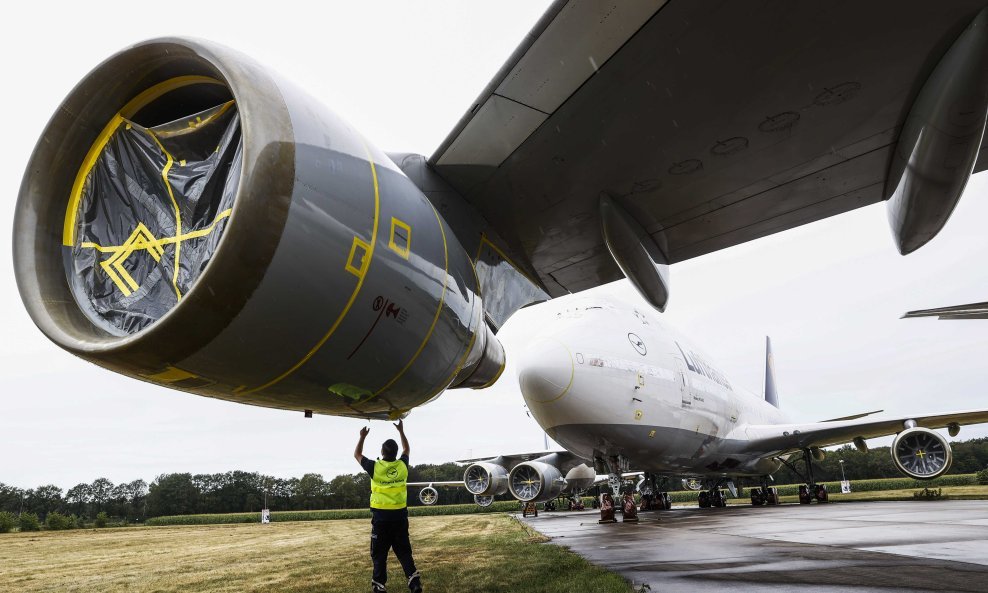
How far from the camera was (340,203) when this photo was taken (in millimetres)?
2195

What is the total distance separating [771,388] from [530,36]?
32887 mm

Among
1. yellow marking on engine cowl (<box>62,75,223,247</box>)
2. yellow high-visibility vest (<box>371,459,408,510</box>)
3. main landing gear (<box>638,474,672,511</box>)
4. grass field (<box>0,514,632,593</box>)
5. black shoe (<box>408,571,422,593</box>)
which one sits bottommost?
main landing gear (<box>638,474,672,511</box>)

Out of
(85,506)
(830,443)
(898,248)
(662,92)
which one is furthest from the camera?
(85,506)

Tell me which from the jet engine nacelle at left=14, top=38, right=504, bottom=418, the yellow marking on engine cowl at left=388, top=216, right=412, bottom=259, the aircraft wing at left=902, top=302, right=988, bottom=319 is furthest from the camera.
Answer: the aircraft wing at left=902, top=302, right=988, bottom=319

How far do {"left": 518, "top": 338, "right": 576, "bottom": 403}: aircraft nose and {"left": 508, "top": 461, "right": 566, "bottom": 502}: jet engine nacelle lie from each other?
812cm

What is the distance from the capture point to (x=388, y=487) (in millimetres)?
4852

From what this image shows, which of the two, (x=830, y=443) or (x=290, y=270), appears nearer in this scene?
(x=290, y=270)

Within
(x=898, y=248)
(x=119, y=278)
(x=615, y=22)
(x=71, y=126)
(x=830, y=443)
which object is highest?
(x=615, y=22)

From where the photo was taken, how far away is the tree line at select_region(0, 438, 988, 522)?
5547 cm

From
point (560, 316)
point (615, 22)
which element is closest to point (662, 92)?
point (615, 22)

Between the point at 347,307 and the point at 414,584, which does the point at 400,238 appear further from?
the point at 414,584

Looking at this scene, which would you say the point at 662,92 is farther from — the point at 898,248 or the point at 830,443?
the point at 830,443

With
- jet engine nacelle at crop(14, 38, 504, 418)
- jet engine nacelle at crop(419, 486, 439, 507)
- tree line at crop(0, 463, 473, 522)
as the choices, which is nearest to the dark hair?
jet engine nacelle at crop(14, 38, 504, 418)

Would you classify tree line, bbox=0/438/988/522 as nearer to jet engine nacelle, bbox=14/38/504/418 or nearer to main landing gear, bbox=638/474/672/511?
main landing gear, bbox=638/474/672/511
